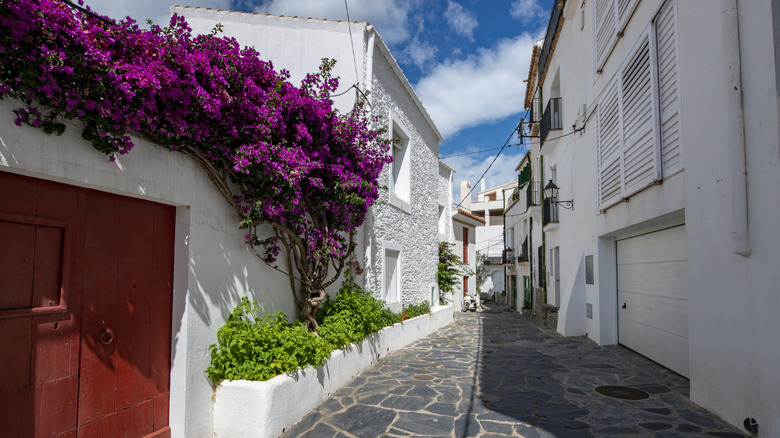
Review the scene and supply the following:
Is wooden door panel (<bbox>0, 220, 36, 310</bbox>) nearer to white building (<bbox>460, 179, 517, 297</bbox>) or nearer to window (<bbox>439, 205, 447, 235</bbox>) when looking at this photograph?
window (<bbox>439, 205, 447, 235</bbox>)

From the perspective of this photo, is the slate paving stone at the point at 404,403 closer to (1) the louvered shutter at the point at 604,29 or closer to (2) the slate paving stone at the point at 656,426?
(2) the slate paving stone at the point at 656,426

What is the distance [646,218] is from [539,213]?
991cm

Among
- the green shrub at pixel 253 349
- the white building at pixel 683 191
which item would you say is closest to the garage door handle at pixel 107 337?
the green shrub at pixel 253 349

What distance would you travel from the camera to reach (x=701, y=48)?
4676 mm

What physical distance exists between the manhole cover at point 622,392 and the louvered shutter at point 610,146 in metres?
3.02

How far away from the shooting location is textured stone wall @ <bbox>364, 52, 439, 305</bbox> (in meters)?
8.84

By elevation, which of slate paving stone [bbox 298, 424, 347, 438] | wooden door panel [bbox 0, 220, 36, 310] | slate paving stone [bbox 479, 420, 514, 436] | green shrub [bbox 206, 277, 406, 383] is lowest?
slate paving stone [bbox 298, 424, 347, 438]

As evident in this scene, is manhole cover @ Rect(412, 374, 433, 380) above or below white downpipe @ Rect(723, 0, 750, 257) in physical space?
below

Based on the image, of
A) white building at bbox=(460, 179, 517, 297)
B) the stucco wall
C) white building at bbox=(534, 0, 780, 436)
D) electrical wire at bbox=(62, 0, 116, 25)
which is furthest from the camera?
white building at bbox=(460, 179, 517, 297)

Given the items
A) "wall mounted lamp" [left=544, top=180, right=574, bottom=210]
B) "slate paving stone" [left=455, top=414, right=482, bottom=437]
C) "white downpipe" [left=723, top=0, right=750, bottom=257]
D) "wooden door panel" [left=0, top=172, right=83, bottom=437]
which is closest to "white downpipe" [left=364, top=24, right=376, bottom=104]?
"white downpipe" [left=723, top=0, right=750, bottom=257]

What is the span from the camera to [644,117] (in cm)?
642

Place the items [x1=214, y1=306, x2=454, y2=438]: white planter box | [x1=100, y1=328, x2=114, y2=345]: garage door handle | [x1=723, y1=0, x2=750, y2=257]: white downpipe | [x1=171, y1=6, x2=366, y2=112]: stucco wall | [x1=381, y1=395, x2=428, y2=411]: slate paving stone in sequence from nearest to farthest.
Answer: [x1=100, y1=328, x2=114, y2=345]: garage door handle, [x1=723, y1=0, x2=750, y2=257]: white downpipe, [x1=214, y1=306, x2=454, y2=438]: white planter box, [x1=381, y1=395, x2=428, y2=411]: slate paving stone, [x1=171, y1=6, x2=366, y2=112]: stucco wall

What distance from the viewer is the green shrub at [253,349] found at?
4336 millimetres

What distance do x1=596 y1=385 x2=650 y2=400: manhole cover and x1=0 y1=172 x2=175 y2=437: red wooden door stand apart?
4.89 metres
